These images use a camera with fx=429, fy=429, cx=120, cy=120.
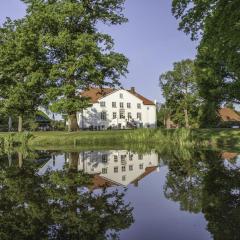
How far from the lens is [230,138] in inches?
1281

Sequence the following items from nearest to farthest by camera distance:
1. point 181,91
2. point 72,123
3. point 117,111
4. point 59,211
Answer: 1. point 59,211
2. point 72,123
3. point 181,91
4. point 117,111

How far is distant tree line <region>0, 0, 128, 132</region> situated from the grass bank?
9.54 ft

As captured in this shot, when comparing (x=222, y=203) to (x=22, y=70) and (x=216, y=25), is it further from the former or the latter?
(x=22, y=70)

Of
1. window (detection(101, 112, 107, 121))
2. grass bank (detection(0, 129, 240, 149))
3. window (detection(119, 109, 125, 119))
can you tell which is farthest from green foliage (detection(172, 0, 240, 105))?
window (detection(119, 109, 125, 119))

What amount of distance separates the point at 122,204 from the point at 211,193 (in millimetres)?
2250

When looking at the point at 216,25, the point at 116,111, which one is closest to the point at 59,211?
the point at 216,25

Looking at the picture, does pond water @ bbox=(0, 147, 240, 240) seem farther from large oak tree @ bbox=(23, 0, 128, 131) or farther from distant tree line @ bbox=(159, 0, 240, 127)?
large oak tree @ bbox=(23, 0, 128, 131)

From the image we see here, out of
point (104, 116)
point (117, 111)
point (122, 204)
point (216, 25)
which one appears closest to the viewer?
point (122, 204)

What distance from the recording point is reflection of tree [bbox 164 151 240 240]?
23.1 ft

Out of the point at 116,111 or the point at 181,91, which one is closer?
the point at 181,91

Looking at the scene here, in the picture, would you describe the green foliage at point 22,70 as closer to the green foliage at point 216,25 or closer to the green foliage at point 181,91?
the green foliage at point 216,25

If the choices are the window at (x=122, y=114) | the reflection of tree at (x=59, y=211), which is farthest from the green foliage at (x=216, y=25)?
the window at (x=122, y=114)

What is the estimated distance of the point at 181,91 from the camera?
77.9 metres

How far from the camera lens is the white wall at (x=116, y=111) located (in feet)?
273
